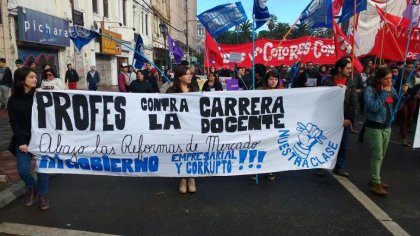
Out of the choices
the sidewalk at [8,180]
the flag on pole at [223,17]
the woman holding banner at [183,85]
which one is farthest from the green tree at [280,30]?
the woman holding banner at [183,85]

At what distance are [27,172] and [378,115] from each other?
4206 millimetres

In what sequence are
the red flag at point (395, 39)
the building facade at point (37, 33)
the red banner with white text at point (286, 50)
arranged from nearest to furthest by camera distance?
the red flag at point (395, 39) < the red banner with white text at point (286, 50) < the building facade at point (37, 33)

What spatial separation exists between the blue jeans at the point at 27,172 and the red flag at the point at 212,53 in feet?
23.6

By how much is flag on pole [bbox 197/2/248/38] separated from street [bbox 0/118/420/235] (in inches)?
111

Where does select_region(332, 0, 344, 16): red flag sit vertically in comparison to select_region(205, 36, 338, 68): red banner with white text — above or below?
above

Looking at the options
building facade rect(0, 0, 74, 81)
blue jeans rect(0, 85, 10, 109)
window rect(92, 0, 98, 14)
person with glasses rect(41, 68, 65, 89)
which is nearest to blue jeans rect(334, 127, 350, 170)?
person with glasses rect(41, 68, 65, 89)

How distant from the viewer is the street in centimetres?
397

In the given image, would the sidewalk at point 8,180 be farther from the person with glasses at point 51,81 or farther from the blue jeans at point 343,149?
the blue jeans at point 343,149

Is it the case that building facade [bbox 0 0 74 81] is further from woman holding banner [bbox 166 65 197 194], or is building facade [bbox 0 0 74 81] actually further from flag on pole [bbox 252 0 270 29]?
woman holding banner [bbox 166 65 197 194]

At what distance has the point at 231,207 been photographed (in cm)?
452

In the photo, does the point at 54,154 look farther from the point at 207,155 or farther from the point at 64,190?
the point at 207,155

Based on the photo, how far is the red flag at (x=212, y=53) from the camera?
11.3m

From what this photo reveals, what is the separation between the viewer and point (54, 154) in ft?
15.1

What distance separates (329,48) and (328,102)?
8.39 meters
